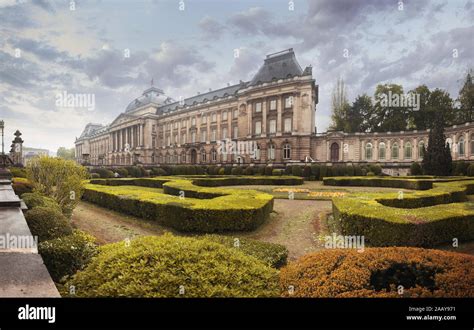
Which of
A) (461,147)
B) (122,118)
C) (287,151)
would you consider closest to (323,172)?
(287,151)

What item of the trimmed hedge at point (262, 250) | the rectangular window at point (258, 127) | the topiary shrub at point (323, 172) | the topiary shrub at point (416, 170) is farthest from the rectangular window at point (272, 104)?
the trimmed hedge at point (262, 250)

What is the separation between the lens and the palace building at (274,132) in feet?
144

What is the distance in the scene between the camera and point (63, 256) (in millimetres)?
4215

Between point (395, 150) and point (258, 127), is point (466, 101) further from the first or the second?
point (258, 127)

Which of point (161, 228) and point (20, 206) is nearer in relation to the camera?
point (20, 206)

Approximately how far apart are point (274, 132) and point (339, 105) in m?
17.9

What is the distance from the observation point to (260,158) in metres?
49.8

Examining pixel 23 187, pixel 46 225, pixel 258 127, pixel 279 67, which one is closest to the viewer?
pixel 46 225
